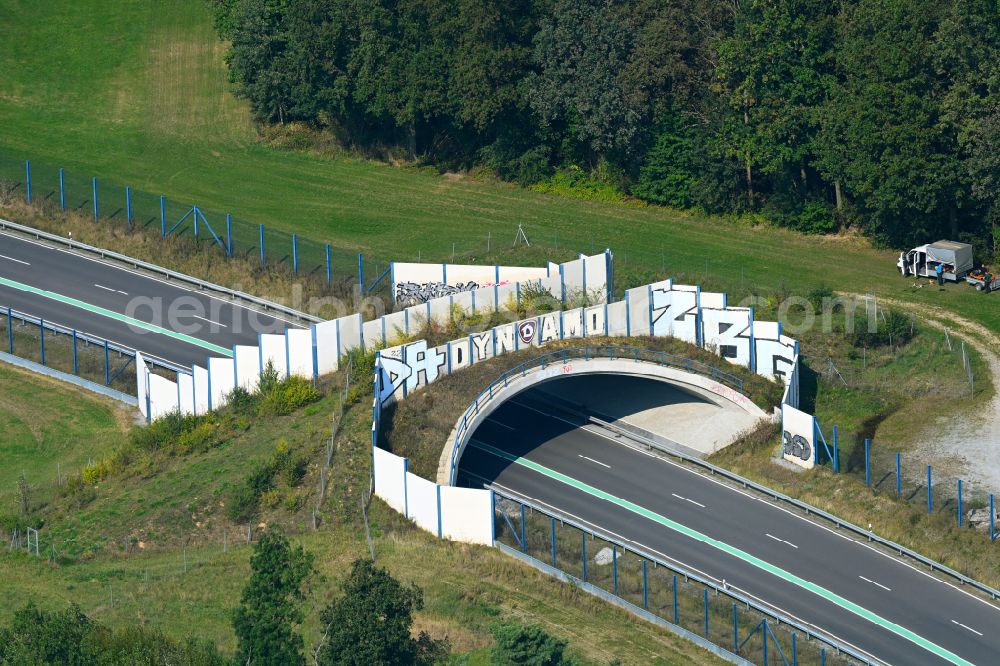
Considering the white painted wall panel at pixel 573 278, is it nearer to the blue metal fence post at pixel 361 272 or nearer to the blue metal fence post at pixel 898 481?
the blue metal fence post at pixel 361 272

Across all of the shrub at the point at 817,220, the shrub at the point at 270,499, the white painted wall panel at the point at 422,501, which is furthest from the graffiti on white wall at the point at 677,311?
the shrub at the point at 270,499

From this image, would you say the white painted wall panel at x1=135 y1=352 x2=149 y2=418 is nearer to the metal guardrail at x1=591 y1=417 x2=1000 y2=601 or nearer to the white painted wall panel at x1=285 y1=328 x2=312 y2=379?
the white painted wall panel at x1=285 y1=328 x2=312 y2=379

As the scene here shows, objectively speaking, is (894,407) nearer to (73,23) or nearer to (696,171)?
(696,171)

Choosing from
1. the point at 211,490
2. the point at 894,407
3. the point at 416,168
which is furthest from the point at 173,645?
the point at 416,168

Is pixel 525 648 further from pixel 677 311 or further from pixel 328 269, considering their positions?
pixel 328 269

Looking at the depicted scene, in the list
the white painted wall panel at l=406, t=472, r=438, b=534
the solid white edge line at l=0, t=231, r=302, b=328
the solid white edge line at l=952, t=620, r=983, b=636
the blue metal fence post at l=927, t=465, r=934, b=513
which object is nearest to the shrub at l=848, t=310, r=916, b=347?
the blue metal fence post at l=927, t=465, r=934, b=513

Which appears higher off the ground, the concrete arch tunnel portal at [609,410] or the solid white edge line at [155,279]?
the solid white edge line at [155,279]

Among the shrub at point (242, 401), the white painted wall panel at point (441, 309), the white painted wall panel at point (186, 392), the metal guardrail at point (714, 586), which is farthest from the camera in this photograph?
the white painted wall panel at point (441, 309)
